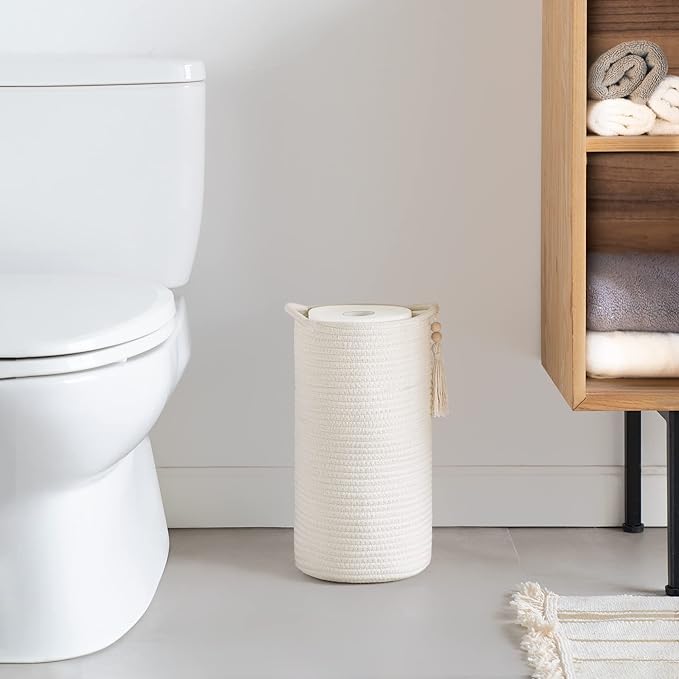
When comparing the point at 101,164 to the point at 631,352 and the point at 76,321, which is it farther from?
the point at 631,352

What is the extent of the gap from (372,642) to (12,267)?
0.76m

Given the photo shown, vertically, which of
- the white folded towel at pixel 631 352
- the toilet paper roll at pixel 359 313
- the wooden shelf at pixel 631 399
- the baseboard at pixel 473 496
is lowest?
the baseboard at pixel 473 496

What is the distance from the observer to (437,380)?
1.63 m

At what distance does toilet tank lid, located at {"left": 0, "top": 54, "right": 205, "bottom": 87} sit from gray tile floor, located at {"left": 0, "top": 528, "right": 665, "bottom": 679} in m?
0.73

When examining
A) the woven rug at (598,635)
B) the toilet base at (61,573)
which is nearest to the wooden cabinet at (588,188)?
the woven rug at (598,635)

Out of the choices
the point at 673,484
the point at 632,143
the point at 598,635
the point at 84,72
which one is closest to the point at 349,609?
the point at 598,635

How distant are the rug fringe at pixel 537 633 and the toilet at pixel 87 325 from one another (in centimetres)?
52

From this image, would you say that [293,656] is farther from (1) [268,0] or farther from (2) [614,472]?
(1) [268,0]

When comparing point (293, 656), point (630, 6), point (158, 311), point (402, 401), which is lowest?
point (293, 656)

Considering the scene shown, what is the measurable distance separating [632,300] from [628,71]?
299 mm

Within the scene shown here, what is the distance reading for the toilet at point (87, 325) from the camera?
4.04ft

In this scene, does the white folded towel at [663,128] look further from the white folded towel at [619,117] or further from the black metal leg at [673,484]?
the black metal leg at [673,484]

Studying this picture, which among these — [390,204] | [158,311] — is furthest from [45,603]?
[390,204]

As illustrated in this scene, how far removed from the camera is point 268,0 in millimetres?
1717
